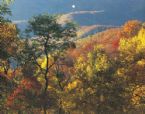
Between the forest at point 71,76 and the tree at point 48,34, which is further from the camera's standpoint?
the forest at point 71,76

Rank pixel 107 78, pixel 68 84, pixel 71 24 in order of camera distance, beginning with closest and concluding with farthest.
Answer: pixel 71 24, pixel 107 78, pixel 68 84

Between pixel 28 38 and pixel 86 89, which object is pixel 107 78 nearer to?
pixel 86 89

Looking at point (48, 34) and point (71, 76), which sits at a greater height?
point (48, 34)

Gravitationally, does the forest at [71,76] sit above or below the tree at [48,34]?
below

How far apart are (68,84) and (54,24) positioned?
69.1 feet

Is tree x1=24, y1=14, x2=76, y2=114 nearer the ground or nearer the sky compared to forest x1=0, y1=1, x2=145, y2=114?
nearer the sky

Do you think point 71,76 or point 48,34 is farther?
point 71,76

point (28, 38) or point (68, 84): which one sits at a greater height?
point (28, 38)

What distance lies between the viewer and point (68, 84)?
92812 millimetres

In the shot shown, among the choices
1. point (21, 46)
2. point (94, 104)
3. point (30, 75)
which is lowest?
point (94, 104)

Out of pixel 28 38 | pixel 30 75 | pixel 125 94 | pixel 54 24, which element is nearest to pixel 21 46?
pixel 28 38

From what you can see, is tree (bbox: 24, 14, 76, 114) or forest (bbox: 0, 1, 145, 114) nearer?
tree (bbox: 24, 14, 76, 114)

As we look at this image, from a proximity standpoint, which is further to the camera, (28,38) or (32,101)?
(32,101)

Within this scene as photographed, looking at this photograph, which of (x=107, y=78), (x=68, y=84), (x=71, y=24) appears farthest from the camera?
(x=68, y=84)
